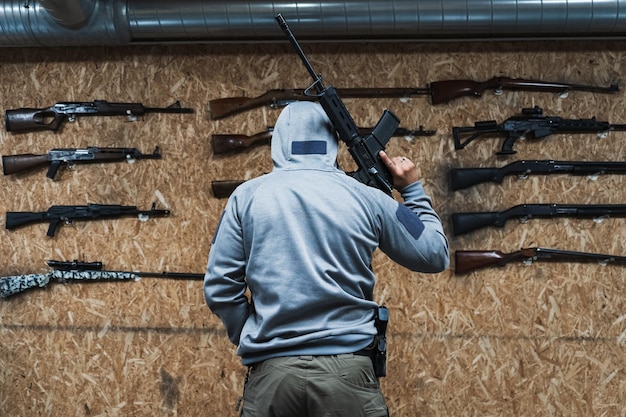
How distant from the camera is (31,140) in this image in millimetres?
4027

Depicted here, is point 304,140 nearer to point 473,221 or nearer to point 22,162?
point 473,221


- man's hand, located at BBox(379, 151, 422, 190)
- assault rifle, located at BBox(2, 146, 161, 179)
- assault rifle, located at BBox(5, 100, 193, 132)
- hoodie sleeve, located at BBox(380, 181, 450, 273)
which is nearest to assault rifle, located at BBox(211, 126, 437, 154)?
assault rifle, located at BBox(5, 100, 193, 132)

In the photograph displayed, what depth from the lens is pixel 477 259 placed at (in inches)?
147

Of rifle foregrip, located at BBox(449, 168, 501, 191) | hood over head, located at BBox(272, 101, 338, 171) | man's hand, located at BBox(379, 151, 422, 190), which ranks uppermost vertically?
hood over head, located at BBox(272, 101, 338, 171)

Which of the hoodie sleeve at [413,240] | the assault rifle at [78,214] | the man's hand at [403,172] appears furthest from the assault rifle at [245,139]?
the hoodie sleeve at [413,240]

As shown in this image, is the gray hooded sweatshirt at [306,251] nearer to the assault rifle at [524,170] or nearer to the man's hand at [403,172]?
the man's hand at [403,172]

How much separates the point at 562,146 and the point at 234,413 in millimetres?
2797

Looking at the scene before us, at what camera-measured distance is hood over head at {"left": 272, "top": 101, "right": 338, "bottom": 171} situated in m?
2.24

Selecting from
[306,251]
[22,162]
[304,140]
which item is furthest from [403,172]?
[22,162]

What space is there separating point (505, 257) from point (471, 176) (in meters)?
0.56

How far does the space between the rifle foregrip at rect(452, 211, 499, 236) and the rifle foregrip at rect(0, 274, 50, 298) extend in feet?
8.93

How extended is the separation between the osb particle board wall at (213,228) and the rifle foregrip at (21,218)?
7 cm

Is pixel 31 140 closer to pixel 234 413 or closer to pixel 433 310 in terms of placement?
pixel 234 413

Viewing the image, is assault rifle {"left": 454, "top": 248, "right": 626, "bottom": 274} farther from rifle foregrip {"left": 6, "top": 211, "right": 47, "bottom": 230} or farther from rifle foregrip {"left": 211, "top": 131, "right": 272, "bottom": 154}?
rifle foregrip {"left": 6, "top": 211, "right": 47, "bottom": 230}
